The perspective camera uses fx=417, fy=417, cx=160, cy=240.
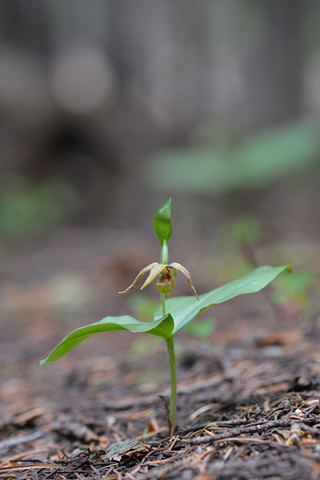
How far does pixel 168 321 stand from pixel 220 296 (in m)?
0.18

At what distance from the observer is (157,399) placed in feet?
5.91

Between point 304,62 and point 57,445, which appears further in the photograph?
point 304,62

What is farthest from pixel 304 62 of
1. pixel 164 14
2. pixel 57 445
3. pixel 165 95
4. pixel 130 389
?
pixel 57 445

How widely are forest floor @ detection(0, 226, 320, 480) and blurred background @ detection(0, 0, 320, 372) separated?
0.88 feet

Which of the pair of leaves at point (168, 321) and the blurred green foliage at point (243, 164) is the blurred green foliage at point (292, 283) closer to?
the pair of leaves at point (168, 321)

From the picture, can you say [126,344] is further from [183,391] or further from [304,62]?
[304,62]

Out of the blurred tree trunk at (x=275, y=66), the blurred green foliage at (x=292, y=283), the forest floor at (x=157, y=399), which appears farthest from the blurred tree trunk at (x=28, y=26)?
the blurred green foliage at (x=292, y=283)

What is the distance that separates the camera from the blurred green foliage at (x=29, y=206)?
271 inches

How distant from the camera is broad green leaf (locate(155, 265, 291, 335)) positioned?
3.87 ft

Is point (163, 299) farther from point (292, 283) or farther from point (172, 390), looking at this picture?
point (292, 283)

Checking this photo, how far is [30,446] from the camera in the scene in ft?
5.03

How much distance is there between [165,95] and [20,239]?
552cm

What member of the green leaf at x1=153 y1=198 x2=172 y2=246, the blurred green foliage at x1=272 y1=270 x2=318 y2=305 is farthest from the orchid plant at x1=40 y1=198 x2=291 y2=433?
the blurred green foliage at x1=272 y1=270 x2=318 y2=305

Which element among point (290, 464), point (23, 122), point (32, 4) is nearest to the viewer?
point (290, 464)
